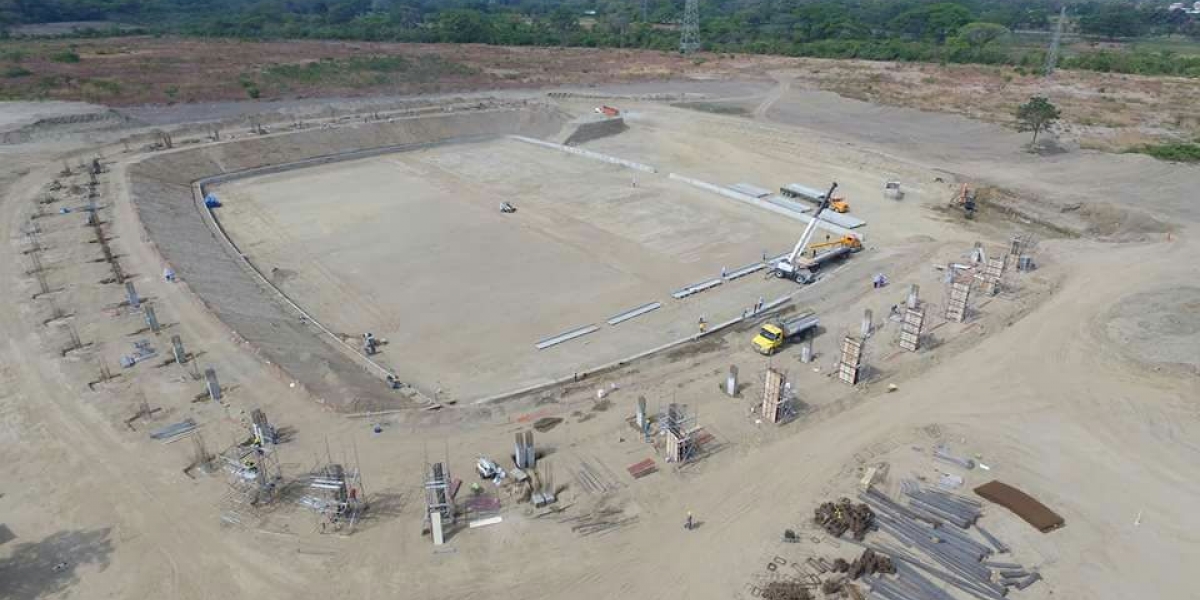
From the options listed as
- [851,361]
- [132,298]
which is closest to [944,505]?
[851,361]

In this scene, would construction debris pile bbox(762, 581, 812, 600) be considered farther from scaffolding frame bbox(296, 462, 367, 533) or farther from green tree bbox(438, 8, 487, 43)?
green tree bbox(438, 8, 487, 43)

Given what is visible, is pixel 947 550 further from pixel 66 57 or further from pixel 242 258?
pixel 66 57

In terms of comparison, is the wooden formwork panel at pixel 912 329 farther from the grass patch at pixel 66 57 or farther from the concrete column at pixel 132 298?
the grass patch at pixel 66 57

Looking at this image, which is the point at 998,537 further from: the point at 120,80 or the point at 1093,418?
the point at 120,80

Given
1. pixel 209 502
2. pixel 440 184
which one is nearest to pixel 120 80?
pixel 440 184

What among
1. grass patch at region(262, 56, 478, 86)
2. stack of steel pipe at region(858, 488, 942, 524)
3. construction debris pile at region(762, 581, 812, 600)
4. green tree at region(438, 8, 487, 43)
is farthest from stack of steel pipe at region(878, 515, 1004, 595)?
green tree at region(438, 8, 487, 43)

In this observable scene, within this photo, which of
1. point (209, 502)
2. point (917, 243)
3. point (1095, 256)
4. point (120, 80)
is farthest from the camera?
point (120, 80)

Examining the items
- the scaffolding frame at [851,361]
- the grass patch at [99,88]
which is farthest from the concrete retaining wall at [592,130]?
the grass patch at [99,88]
